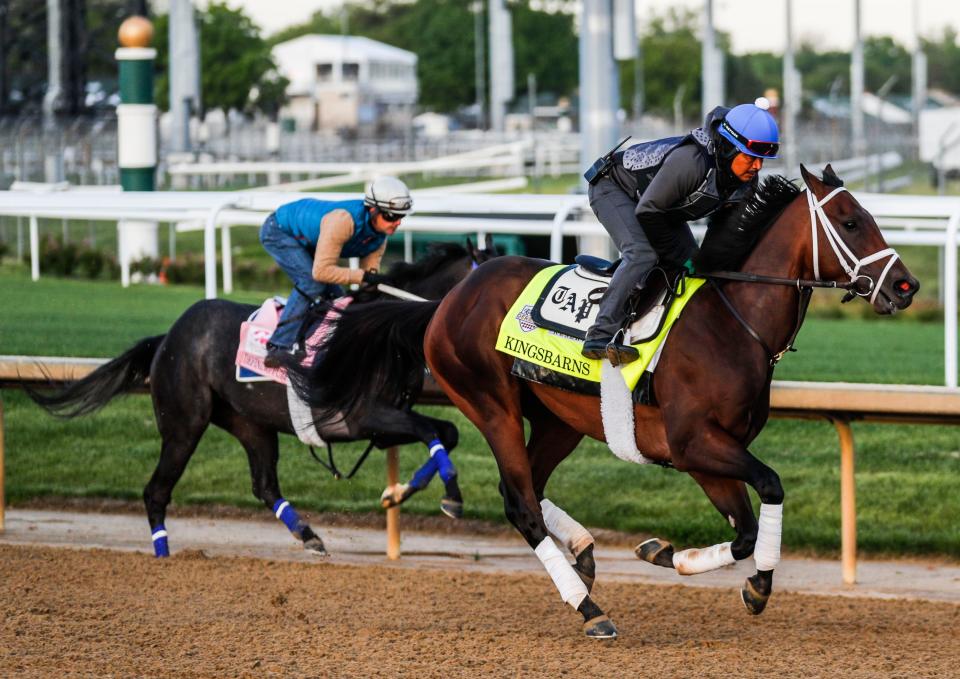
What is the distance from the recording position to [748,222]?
17.1 feet

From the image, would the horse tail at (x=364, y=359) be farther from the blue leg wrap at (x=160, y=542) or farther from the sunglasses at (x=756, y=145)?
the sunglasses at (x=756, y=145)

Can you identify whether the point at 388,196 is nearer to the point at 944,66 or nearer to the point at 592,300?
the point at 592,300

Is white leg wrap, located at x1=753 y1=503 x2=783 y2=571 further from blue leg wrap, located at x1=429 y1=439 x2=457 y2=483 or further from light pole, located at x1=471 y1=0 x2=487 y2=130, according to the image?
light pole, located at x1=471 y1=0 x2=487 y2=130

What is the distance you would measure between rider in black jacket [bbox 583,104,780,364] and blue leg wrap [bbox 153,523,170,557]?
8.33ft

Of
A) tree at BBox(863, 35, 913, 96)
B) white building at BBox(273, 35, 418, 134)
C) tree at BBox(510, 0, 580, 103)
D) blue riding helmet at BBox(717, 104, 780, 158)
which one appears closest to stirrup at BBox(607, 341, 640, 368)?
blue riding helmet at BBox(717, 104, 780, 158)

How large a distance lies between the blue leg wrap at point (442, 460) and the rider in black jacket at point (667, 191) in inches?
42.4

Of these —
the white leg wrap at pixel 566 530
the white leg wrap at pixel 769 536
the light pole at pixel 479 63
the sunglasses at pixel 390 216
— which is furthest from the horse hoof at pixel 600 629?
the light pole at pixel 479 63

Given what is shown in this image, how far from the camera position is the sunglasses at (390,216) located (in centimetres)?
656

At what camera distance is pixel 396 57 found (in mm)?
70875

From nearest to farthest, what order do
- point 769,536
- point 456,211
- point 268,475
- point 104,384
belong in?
point 769,536, point 268,475, point 104,384, point 456,211

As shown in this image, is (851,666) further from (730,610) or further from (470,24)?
(470,24)

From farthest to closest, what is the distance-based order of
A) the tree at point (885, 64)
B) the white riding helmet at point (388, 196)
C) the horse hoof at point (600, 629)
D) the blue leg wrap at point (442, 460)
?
the tree at point (885, 64) → the white riding helmet at point (388, 196) → the blue leg wrap at point (442, 460) → the horse hoof at point (600, 629)

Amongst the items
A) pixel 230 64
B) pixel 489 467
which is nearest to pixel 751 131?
pixel 489 467

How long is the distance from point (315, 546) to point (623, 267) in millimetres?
2335
